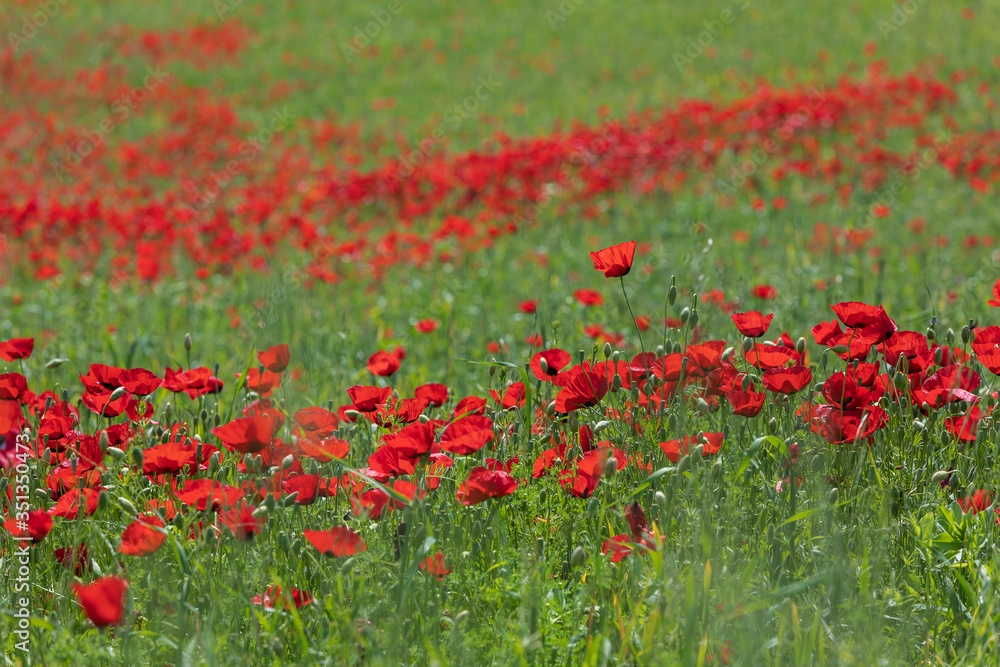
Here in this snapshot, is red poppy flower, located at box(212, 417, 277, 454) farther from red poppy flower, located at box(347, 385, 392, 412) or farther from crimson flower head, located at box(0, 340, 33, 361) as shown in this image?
crimson flower head, located at box(0, 340, 33, 361)

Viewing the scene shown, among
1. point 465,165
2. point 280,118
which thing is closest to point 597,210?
point 465,165

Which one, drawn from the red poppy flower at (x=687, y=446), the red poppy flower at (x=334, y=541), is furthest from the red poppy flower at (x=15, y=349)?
the red poppy flower at (x=687, y=446)

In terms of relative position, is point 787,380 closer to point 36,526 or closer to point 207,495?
point 207,495

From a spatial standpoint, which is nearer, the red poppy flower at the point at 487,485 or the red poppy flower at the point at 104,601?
the red poppy flower at the point at 104,601

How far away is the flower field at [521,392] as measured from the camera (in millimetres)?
1556

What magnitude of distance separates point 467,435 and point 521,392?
18.3 inches

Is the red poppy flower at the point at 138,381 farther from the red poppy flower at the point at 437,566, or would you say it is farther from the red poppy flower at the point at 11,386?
the red poppy flower at the point at 437,566

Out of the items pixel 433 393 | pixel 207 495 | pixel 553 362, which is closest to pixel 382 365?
pixel 433 393

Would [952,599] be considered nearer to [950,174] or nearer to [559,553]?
[559,553]

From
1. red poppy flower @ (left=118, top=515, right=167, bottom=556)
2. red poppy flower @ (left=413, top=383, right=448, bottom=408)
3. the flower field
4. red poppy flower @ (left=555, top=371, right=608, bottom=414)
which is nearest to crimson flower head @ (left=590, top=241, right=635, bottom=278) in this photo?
the flower field

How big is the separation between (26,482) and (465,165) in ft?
20.3

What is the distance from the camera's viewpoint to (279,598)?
5.18ft

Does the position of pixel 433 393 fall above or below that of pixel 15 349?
below

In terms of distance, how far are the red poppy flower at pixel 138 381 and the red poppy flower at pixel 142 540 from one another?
563 mm
